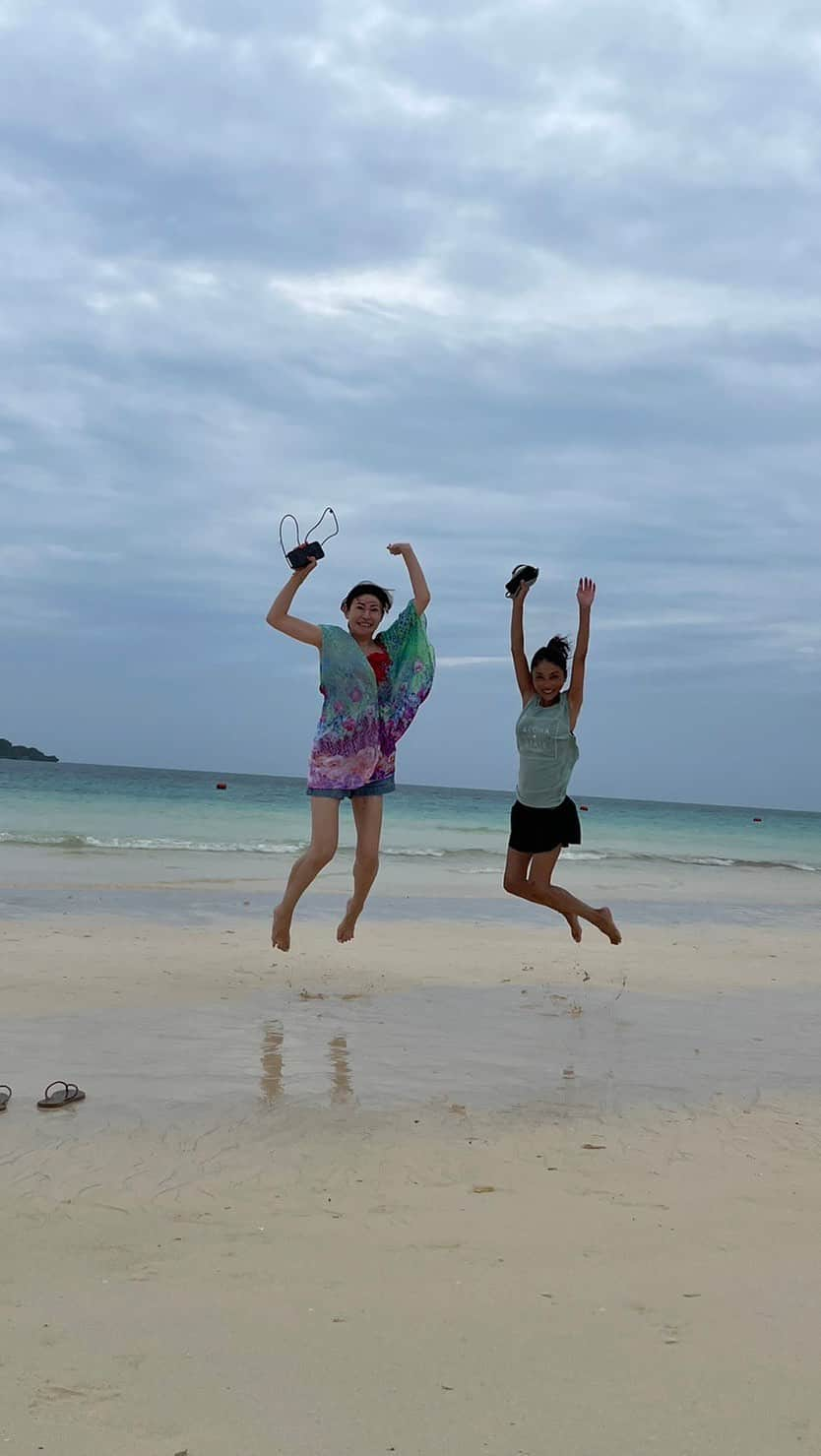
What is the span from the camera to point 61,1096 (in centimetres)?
471

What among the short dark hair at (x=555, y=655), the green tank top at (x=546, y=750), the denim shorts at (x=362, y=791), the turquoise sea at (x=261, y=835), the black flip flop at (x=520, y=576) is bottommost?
the turquoise sea at (x=261, y=835)

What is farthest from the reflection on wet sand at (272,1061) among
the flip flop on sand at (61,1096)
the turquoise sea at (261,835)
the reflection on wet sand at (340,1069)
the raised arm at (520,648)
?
the turquoise sea at (261,835)

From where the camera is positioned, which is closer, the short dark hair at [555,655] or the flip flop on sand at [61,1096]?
the flip flop on sand at [61,1096]

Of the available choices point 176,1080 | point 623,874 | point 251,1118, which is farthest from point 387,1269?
point 623,874

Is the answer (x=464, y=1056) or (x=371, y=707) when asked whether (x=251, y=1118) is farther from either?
(x=371, y=707)

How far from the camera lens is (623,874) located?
2116 centimetres

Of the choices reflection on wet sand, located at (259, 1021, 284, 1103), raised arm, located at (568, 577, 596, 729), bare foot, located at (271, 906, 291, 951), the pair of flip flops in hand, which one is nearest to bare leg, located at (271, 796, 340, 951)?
bare foot, located at (271, 906, 291, 951)

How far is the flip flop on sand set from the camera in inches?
183

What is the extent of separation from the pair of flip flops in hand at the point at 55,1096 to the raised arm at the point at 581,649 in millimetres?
3447

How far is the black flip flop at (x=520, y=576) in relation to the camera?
679cm

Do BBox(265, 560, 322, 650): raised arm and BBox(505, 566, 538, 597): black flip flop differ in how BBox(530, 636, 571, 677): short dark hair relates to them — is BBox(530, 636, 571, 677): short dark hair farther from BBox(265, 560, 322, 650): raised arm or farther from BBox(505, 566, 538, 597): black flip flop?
BBox(265, 560, 322, 650): raised arm

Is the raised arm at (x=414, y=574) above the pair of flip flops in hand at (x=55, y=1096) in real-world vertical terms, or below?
above

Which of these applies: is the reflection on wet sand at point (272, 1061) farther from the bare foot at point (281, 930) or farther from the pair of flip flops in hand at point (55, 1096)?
the pair of flip flops in hand at point (55, 1096)

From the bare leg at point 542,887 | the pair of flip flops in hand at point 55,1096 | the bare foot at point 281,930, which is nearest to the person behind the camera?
the pair of flip flops in hand at point 55,1096
